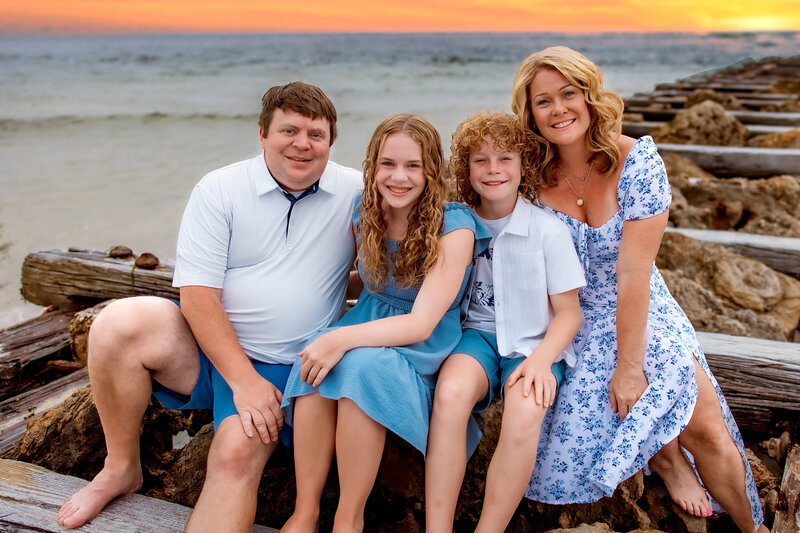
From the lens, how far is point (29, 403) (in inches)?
125

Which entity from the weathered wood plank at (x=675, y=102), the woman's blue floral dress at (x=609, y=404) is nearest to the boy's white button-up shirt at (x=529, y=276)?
the woman's blue floral dress at (x=609, y=404)

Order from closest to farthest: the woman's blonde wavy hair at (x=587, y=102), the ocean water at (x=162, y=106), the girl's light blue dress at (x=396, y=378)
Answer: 1. the girl's light blue dress at (x=396, y=378)
2. the woman's blonde wavy hair at (x=587, y=102)
3. the ocean water at (x=162, y=106)

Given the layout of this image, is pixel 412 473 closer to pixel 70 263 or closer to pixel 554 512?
pixel 554 512

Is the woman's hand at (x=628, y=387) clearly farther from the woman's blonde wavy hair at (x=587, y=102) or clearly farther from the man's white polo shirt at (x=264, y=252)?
the man's white polo shirt at (x=264, y=252)

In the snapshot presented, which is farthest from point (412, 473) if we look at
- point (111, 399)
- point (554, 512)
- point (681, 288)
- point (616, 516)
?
point (681, 288)

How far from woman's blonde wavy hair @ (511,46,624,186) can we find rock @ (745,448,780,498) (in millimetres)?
1407

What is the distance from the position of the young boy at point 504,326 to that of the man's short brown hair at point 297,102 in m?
0.54

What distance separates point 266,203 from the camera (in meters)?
2.56

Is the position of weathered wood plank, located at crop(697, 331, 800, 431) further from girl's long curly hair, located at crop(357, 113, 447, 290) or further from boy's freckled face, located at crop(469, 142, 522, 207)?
girl's long curly hair, located at crop(357, 113, 447, 290)

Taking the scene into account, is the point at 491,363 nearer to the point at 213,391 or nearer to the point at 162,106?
the point at 213,391

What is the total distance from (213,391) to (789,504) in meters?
2.12

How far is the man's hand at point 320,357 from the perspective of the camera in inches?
84.9

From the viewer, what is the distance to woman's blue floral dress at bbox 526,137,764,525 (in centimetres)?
232

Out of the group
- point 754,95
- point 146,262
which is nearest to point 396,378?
point 146,262
